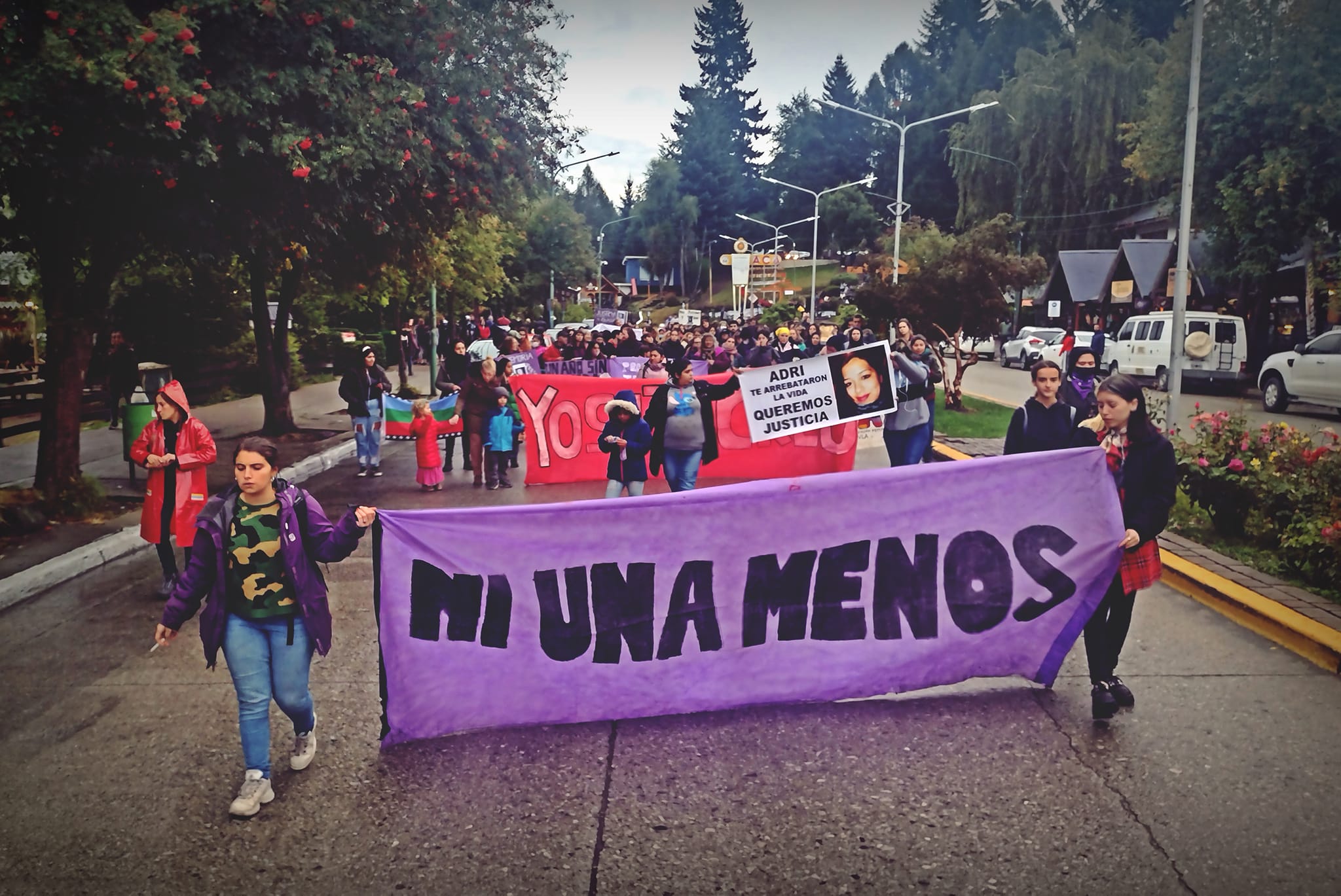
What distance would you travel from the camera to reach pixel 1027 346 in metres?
37.8

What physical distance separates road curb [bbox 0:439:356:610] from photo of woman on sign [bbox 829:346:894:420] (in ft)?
22.6

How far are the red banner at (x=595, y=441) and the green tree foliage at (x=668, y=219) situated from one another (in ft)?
359

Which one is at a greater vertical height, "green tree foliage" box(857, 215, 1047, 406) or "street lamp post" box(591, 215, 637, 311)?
"street lamp post" box(591, 215, 637, 311)

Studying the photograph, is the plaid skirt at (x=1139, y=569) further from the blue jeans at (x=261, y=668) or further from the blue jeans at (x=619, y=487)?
the blue jeans at (x=619, y=487)

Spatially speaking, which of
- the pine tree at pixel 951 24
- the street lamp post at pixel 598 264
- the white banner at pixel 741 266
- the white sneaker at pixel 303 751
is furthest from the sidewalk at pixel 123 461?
the pine tree at pixel 951 24

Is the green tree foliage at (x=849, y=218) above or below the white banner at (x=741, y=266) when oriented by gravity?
above

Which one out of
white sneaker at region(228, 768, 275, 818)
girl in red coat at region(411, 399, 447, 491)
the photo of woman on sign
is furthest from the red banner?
white sneaker at region(228, 768, 275, 818)

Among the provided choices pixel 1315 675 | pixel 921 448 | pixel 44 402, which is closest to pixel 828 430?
pixel 921 448

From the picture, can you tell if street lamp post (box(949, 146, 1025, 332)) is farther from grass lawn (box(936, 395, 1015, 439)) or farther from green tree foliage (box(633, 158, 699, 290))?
green tree foliage (box(633, 158, 699, 290))

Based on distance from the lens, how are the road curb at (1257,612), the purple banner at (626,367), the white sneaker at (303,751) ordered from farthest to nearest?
the purple banner at (626,367)
the road curb at (1257,612)
the white sneaker at (303,751)

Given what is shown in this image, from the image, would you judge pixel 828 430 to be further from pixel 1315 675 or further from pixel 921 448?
pixel 1315 675

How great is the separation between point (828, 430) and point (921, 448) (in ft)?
8.29

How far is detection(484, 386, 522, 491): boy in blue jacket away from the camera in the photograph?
12.5 m

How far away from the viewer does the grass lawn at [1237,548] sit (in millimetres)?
7199
